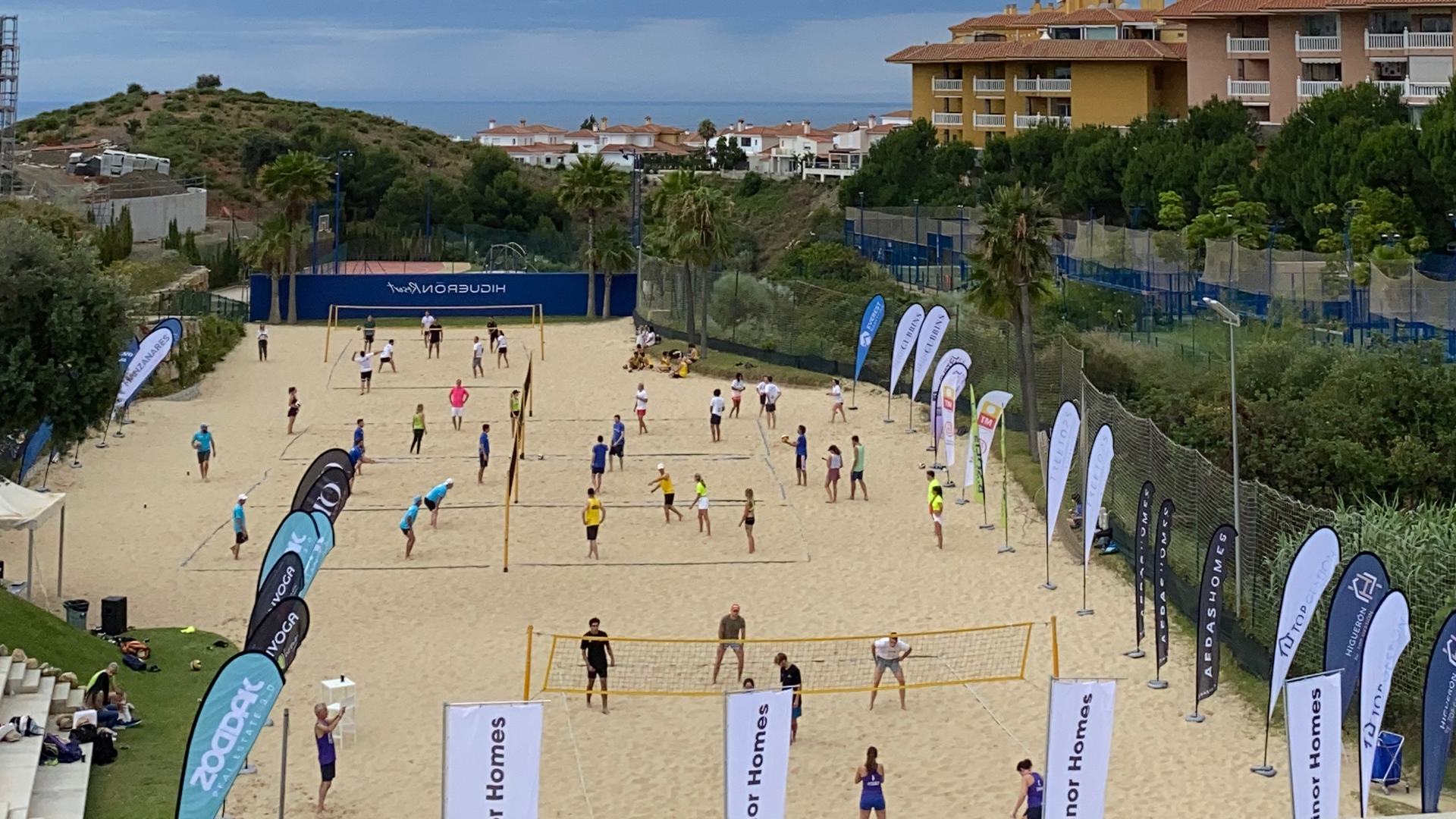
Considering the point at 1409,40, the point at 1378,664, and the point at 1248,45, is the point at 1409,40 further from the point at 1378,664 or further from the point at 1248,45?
the point at 1378,664

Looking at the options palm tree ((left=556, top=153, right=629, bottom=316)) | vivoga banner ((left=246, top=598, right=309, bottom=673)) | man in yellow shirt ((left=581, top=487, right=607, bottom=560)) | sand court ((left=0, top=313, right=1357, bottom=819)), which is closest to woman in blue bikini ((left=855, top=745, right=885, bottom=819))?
sand court ((left=0, top=313, right=1357, bottom=819))

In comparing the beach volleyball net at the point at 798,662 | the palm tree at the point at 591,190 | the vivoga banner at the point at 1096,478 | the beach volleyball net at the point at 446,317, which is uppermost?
the palm tree at the point at 591,190

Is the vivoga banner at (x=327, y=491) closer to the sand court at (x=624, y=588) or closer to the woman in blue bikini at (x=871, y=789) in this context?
the sand court at (x=624, y=588)

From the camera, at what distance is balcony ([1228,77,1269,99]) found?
210 ft

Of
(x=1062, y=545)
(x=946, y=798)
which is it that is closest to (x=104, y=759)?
(x=946, y=798)

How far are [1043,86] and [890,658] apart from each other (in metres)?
60.4

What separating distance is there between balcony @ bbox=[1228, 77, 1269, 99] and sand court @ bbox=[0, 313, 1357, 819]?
108 feet

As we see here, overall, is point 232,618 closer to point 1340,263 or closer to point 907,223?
point 1340,263

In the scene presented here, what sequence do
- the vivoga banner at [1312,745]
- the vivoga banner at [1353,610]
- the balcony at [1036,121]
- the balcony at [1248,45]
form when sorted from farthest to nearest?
the balcony at [1036,121] < the balcony at [1248,45] < the vivoga banner at [1353,610] < the vivoga banner at [1312,745]

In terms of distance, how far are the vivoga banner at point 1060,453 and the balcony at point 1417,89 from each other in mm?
36060

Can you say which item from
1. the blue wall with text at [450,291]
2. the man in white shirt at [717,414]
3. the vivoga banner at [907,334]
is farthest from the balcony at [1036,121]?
the man in white shirt at [717,414]

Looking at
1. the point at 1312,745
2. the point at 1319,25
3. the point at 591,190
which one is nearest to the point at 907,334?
the point at 1312,745

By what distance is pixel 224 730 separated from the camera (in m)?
13.6

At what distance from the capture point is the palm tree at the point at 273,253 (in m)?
49.4
